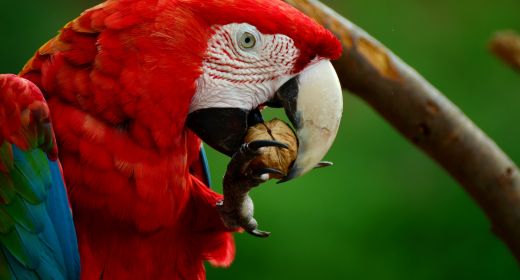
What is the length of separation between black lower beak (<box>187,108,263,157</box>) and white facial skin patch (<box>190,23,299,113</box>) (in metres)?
0.01

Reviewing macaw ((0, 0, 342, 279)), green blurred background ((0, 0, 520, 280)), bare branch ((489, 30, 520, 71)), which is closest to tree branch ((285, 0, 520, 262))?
bare branch ((489, 30, 520, 71))

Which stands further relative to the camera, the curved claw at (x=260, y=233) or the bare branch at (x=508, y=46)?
the bare branch at (x=508, y=46)

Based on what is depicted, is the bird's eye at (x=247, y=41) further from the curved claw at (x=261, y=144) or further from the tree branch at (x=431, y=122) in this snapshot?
the tree branch at (x=431, y=122)

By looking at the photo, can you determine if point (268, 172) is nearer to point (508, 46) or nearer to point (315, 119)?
point (315, 119)

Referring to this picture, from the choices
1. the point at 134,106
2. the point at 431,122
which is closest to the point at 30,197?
the point at 134,106

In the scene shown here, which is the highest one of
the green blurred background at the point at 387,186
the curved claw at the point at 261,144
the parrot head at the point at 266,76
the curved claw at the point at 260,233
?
the parrot head at the point at 266,76

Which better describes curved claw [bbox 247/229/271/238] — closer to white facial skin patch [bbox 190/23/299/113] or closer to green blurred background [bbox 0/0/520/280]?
white facial skin patch [bbox 190/23/299/113]

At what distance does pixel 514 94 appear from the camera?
3750 millimetres

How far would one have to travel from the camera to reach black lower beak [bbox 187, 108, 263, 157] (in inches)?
59.8

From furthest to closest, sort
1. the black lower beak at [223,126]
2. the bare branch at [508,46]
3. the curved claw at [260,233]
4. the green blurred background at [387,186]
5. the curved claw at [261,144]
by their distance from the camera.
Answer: the green blurred background at [387,186] → the bare branch at [508,46] → the curved claw at [260,233] → the black lower beak at [223,126] → the curved claw at [261,144]

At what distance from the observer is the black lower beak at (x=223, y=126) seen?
1520 millimetres

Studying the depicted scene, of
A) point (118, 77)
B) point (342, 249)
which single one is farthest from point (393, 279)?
point (118, 77)

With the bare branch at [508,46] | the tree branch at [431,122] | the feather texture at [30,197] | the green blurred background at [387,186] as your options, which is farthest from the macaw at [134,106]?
the green blurred background at [387,186]

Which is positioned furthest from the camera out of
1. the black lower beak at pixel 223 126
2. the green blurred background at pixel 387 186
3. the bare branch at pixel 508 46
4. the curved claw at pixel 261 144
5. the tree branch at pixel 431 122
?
the green blurred background at pixel 387 186
